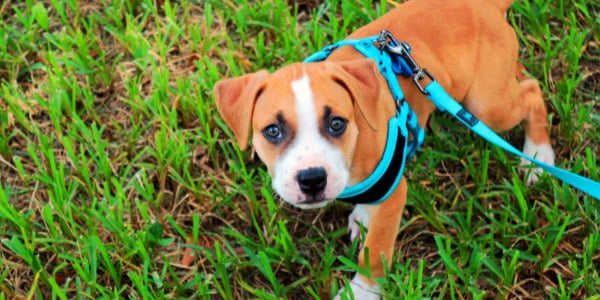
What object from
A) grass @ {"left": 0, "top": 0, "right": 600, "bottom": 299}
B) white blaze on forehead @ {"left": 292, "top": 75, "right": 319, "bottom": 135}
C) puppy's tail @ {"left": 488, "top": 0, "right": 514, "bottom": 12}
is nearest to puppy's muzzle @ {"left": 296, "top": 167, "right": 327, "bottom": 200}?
white blaze on forehead @ {"left": 292, "top": 75, "right": 319, "bottom": 135}

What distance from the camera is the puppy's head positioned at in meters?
2.73

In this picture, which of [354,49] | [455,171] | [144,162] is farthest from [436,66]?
[144,162]

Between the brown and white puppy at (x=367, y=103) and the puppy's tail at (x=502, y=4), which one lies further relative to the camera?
the puppy's tail at (x=502, y=4)

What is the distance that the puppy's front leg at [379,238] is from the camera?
324 centimetres

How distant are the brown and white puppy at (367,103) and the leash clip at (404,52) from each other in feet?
0.36

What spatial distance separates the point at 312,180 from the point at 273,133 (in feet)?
0.97

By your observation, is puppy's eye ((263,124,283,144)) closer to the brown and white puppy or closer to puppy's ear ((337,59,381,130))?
the brown and white puppy

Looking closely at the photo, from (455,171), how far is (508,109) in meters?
0.54

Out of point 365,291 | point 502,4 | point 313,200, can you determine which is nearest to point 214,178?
point 365,291

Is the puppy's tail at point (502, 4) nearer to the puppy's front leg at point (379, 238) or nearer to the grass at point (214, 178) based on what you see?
the grass at point (214, 178)

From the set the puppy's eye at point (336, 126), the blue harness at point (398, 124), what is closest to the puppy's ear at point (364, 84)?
the puppy's eye at point (336, 126)

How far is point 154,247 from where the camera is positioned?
3750 mm

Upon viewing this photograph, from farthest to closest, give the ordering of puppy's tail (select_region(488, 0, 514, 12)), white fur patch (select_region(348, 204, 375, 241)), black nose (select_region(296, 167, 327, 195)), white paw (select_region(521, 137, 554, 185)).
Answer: white paw (select_region(521, 137, 554, 185)) → white fur patch (select_region(348, 204, 375, 241)) → puppy's tail (select_region(488, 0, 514, 12)) → black nose (select_region(296, 167, 327, 195))

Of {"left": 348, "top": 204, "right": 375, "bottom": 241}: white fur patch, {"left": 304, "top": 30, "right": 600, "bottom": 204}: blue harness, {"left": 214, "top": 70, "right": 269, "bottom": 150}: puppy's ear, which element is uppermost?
{"left": 214, "top": 70, "right": 269, "bottom": 150}: puppy's ear
